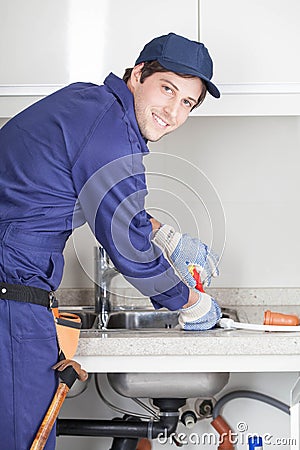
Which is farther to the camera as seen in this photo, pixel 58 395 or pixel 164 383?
pixel 164 383

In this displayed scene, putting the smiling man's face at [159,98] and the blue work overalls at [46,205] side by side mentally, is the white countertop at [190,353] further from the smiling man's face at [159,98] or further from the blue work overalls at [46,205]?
the smiling man's face at [159,98]

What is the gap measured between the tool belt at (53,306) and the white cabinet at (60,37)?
2.30ft

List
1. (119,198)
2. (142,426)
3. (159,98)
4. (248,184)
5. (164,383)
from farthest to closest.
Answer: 1. (248,184)
2. (142,426)
3. (164,383)
4. (159,98)
5. (119,198)

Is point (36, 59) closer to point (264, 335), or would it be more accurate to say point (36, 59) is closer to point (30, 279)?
point (30, 279)

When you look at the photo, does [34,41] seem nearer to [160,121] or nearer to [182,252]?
[160,121]

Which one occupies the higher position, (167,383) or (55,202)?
(55,202)

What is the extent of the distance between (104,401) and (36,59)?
110cm

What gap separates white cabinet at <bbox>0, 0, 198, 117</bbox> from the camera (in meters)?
2.26

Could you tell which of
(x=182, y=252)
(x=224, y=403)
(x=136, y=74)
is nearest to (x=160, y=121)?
(x=136, y=74)

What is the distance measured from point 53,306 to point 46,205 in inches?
9.7

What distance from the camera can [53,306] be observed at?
5.98 feet

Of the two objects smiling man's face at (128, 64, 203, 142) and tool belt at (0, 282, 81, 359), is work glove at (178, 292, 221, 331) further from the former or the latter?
smiling man's face at (128, 64, 203, 142)

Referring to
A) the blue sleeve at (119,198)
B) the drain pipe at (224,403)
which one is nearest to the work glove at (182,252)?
the blue sleeve at (119,198)

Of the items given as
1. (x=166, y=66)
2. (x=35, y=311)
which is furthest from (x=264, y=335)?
(x=166, y=66)
